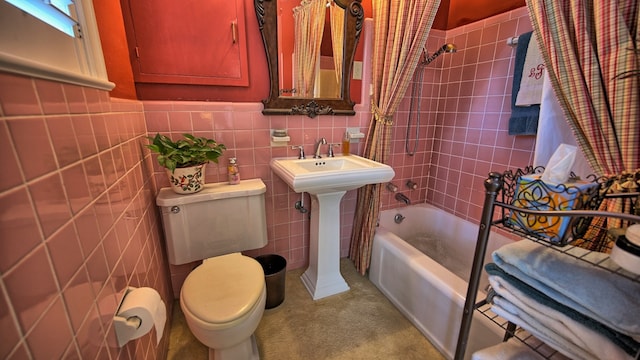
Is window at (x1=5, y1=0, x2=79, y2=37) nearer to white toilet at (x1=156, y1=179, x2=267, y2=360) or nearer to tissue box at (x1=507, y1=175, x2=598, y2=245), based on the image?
white toilet at (x1=156, y1=179, x2=267, y2=360)

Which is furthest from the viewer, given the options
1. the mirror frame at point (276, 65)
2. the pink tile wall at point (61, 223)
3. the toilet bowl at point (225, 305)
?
the mirror frame at point (276, 65)

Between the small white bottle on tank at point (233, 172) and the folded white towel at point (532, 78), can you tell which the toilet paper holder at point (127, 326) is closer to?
the small white bottle on tank at point (233, 172)

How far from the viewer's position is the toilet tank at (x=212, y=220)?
1330 mm

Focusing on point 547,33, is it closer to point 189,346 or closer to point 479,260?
point 479,260

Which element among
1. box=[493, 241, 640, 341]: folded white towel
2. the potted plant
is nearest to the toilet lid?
the potted plant

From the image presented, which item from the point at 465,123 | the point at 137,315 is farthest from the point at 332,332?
the point at 465,123

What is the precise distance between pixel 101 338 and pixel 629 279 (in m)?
1.27

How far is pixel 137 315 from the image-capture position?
76 cm

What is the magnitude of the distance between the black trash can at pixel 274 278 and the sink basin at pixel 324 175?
58cm

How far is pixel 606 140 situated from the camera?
2.69ft

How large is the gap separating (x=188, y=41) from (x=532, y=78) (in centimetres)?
192

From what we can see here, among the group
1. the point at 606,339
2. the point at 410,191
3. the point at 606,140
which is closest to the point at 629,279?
the point at 606,339

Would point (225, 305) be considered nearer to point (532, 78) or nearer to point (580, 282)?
point (580, 282)

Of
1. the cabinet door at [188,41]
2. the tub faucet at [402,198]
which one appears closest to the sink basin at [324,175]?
the cabinet door at [188,41]
